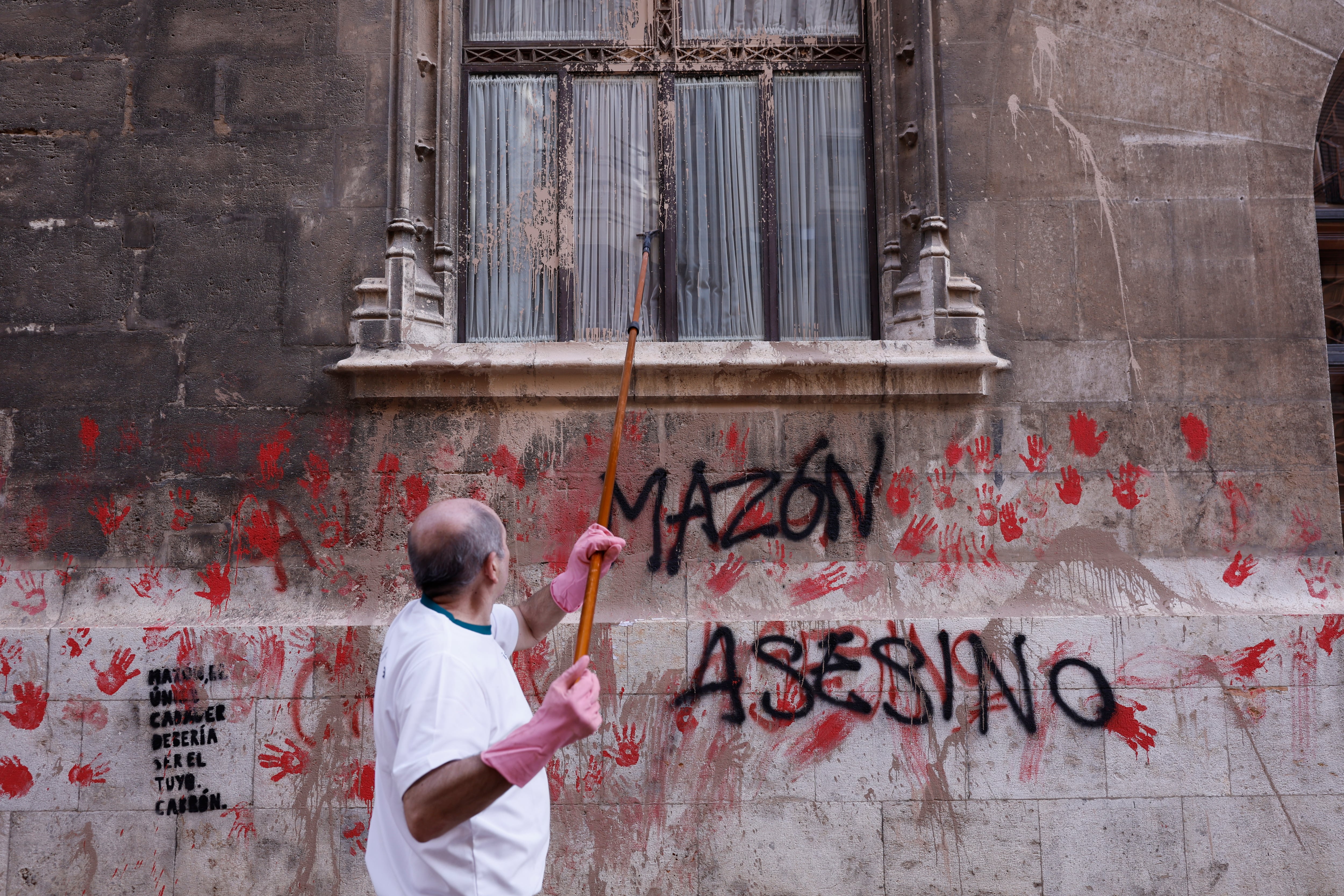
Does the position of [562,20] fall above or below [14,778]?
above

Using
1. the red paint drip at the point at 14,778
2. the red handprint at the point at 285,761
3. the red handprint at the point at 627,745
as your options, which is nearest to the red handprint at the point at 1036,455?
the red handprint at the point at 627,745

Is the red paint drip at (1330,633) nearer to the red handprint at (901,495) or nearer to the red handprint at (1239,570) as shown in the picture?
the red handprint at (1239,570)

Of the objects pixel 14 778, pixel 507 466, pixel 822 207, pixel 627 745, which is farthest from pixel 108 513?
pixel 822 207

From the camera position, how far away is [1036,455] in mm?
4449

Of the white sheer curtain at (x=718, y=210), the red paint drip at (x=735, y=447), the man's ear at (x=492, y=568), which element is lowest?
the man's ear at (x=492, y=568)

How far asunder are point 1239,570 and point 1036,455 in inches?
44.0

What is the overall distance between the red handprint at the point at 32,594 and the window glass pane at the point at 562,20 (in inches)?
Answer: 143

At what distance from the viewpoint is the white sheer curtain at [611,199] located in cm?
488

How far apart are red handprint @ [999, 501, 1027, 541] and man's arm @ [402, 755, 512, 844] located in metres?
3.19

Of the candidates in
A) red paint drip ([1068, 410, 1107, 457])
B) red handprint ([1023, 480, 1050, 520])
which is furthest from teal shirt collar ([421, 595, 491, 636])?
red paint drip ([1068, 410, 1107, 457])

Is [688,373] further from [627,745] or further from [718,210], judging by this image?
[627,745]

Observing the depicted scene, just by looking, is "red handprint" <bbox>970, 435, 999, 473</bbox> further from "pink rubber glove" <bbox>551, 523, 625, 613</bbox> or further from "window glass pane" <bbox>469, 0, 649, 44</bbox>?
"window glass pane" <bbox>469, 0, 649, 44</bbox>

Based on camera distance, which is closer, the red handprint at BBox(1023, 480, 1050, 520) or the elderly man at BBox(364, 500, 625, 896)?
the elderly man at BBox(364, 500, 625, 896)

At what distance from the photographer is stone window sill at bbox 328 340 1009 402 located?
14.4 feet
